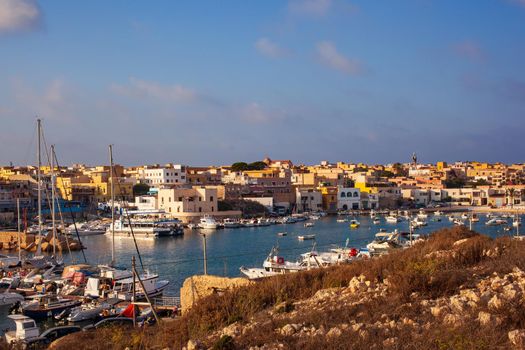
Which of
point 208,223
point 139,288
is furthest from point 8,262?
point 208,223

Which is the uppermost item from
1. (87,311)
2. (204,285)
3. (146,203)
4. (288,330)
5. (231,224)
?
(146,203)

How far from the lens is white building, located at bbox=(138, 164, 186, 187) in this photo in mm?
43062

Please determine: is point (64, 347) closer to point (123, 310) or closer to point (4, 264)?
point (123, 310)

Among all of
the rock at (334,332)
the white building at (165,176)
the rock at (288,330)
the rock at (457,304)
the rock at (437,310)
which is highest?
the white building at (165,176)

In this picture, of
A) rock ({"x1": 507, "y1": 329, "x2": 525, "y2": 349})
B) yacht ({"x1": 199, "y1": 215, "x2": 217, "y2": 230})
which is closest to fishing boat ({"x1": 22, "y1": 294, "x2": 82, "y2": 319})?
rock ({"x1": 507, "y1": 329, "x2": 525, "y2": 349})

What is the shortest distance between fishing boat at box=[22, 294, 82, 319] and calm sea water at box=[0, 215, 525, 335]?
0.41 metres

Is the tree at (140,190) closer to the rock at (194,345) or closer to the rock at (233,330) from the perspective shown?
the rock at (233,330)

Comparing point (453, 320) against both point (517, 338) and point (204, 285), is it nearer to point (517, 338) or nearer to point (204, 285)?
point (517, 338)

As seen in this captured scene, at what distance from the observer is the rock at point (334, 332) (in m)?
4.29

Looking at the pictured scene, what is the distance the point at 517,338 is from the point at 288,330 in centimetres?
148

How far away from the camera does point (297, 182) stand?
4794 cm

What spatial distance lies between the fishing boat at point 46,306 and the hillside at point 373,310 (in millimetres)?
5568

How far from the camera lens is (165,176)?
143ft

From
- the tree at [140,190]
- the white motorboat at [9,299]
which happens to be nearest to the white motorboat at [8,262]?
→ the white motorboat at [9,299]
